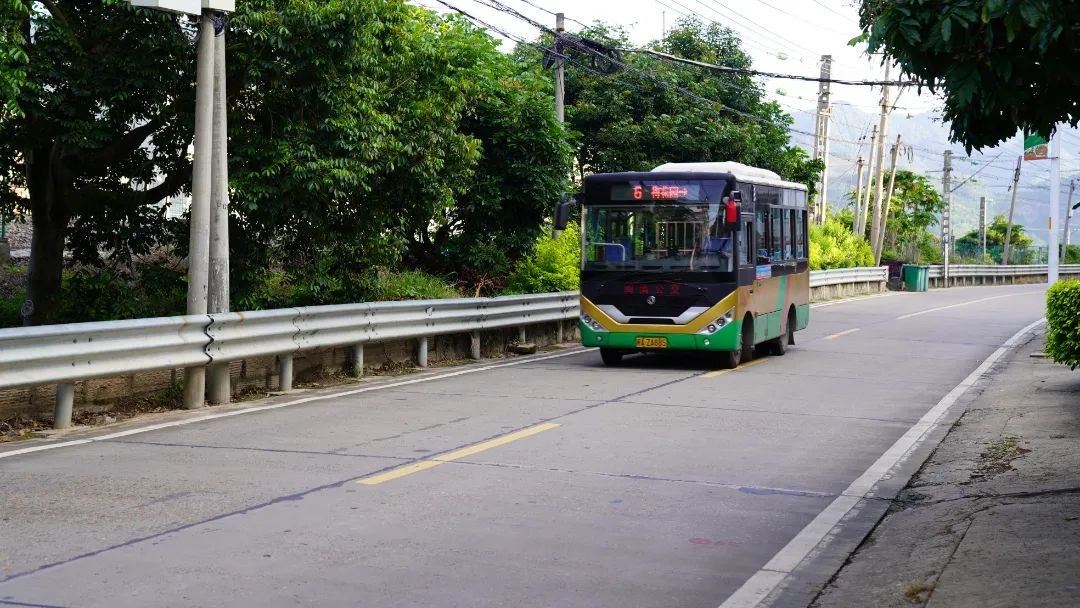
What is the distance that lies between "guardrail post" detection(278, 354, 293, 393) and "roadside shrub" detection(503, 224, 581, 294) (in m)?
10.0

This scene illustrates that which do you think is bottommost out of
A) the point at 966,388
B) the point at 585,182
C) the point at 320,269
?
the point at 966,388

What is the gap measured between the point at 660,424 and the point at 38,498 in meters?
6.12

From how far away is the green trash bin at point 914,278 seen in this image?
5584 cm

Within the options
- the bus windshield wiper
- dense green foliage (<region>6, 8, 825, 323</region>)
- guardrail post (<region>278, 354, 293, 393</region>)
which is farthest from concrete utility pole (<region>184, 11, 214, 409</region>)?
the bus windshield wiper

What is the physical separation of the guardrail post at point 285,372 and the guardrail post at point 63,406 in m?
3.53

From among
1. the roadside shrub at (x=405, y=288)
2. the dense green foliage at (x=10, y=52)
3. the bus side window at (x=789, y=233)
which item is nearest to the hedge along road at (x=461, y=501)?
the dense green foliage at (x=10, y=52)

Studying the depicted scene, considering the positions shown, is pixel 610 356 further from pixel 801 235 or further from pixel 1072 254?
pixel 1072 254

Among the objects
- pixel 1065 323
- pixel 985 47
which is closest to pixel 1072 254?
pixel 1065 323

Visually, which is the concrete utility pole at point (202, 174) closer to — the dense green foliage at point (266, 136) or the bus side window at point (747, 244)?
the dense green foliage at point (266, 136)

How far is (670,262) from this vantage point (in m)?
18.4

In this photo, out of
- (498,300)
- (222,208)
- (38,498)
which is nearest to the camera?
(38,498)

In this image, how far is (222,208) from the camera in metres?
13.8

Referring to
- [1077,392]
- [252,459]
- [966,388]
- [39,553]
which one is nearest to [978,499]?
[252,459]

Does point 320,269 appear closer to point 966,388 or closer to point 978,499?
point 966,388
